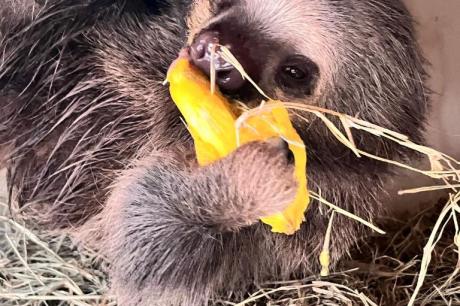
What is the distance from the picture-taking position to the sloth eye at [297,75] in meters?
1.75

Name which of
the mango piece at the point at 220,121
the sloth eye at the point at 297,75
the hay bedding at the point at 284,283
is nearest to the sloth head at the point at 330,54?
the sloth eye at the point at 297,75

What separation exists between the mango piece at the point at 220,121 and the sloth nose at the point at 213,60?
18 millimetres

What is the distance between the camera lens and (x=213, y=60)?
5.11 feet

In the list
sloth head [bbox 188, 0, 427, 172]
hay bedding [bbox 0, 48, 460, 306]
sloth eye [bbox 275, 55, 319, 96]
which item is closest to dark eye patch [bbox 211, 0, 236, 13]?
sloth head [bbox 188, 0, 427, 172]

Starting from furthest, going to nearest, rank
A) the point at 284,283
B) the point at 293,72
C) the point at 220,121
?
the point at 284,283
the point at 293,72
the point at 220,121

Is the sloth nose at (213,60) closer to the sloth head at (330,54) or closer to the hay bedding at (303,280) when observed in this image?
the sloth head at (330,54)

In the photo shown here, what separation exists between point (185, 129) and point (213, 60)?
0.29m

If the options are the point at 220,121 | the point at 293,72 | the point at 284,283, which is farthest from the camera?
the point at 284,283

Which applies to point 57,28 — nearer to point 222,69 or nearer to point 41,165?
point 41,165

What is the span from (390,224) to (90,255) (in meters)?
0.85

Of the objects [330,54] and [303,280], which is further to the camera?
[303,280]

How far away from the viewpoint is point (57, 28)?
1888mm

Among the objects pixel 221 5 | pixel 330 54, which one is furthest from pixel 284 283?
pixel 221 5

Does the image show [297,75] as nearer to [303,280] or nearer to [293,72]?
[293,72]
